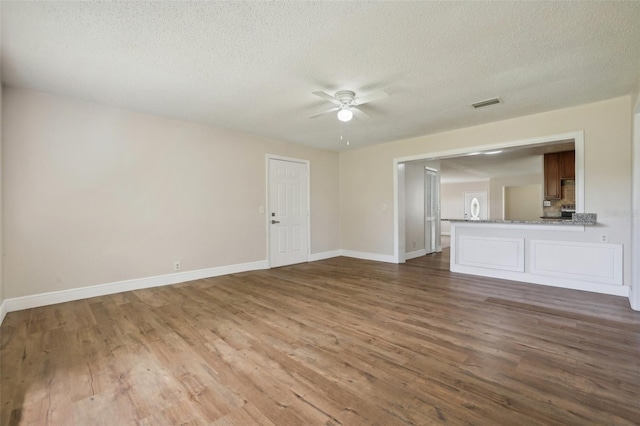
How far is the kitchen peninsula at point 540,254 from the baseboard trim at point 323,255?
8.89ft

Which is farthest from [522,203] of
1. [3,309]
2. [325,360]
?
[3,309]

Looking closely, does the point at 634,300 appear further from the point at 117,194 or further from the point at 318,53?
the point at 117,194

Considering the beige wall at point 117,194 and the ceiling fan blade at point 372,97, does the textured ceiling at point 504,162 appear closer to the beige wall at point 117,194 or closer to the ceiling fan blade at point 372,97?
the ceiling fan blade at point 372,97

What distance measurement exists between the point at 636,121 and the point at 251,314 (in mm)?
4952

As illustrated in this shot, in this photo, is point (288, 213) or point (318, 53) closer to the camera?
point (318, 53)

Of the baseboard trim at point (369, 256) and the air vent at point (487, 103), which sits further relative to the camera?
the baseboard trim at point (369, 256)

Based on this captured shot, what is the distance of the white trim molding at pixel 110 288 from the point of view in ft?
10.8

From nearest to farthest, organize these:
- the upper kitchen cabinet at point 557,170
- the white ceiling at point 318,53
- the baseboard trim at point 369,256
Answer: the white ceiling at point 318,53 → the upper kitchen cabinet at point 557,170 → the baseboard trim at point 369,256

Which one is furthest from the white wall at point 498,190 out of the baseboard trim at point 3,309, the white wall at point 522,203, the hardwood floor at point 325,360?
the baseboard trim at point 3,309

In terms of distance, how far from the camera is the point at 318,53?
2570mm

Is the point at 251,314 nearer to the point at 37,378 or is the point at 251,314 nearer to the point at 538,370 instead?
Answer: the point at 37,378

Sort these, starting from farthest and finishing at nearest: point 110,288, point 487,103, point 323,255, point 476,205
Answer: point 476,205 < point 323,255 < point 110,288 < point 487,103

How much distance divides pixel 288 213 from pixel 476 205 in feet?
31.1

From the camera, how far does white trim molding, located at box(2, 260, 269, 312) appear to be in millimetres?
3297
